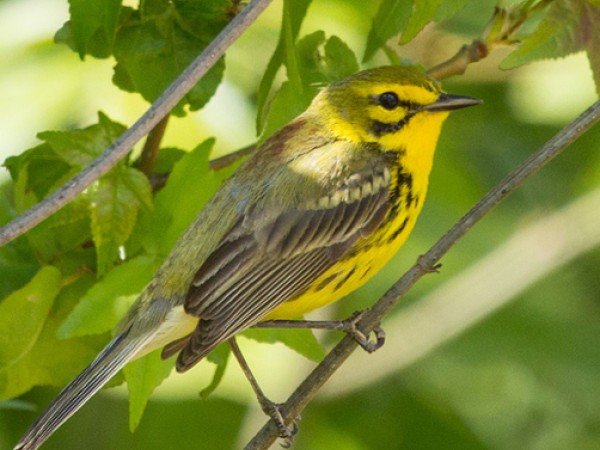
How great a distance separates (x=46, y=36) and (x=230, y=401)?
1699mm

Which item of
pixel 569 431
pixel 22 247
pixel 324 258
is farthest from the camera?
pixel 569 431

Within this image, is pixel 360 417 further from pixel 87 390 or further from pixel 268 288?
pixel 87 390

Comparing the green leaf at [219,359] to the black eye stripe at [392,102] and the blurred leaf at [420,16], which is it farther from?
the blurred leaf at [420,16]

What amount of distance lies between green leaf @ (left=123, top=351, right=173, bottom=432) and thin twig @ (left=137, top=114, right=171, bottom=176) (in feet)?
1.82

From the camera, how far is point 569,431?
5.55 m

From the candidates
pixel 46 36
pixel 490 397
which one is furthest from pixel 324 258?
pixel 490 397

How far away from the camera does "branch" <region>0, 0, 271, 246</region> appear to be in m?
2.66

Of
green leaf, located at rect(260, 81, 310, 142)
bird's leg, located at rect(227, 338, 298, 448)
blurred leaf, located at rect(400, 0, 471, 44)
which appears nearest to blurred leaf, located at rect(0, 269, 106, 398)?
bird's leg, located at rect(227, 338, 298, 448)

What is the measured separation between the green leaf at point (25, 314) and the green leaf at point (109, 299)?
0.13m

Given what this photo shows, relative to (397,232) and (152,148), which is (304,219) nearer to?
(397,232)

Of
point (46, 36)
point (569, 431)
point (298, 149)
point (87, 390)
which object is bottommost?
point (569, 431)

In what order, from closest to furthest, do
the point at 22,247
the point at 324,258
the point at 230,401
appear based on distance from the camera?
the point at 22,247
the point at 324,258
the point at 230,401

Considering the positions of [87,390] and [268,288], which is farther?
[268,288]

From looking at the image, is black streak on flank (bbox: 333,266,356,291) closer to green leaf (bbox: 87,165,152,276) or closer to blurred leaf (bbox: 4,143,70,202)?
green leaf (bbox: 87,165,152,276)
